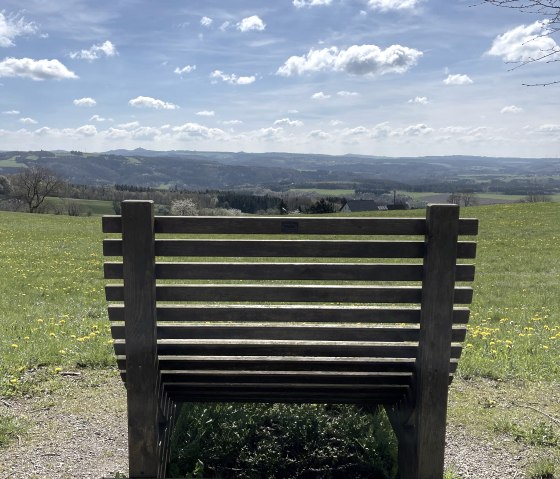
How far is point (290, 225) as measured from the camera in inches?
120

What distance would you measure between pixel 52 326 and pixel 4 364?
87.9 inches

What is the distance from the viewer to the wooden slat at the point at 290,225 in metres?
2.98

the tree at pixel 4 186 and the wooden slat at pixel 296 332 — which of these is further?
the tree at pixel 4 186

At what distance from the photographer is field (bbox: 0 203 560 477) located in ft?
16.8

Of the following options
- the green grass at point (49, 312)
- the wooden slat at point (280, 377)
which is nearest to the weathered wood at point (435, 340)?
the wooden slat at point (280, 377)

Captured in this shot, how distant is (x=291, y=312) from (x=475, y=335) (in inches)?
227

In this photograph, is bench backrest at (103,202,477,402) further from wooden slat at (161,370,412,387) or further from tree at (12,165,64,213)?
tree at (12,165,64,213)

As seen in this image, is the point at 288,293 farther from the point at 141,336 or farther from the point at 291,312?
the point at 141,336

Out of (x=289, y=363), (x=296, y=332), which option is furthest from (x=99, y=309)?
(x=296, y=332)

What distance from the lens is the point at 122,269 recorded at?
302 cm

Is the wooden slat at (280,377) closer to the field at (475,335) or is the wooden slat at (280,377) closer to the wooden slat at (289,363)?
the wooden slat at (289,363)

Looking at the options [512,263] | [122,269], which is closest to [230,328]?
[122,269]

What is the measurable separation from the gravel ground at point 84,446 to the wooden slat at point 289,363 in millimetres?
1116

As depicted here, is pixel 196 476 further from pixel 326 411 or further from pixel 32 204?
pixel 32 204
